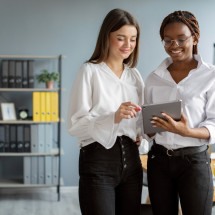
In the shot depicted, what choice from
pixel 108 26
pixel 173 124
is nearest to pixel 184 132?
pixel 173 124

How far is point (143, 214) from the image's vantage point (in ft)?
7.15

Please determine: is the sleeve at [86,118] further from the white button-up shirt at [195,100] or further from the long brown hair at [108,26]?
the white button-up shirt at [195,100]

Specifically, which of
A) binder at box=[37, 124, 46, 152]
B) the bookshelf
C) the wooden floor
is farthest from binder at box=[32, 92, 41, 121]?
the wooden floor

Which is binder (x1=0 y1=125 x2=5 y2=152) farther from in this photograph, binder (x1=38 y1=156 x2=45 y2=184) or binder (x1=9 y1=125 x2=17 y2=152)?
binder (x1=38 y1=156 x2=45 y2=184)

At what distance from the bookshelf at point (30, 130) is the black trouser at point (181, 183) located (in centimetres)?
251

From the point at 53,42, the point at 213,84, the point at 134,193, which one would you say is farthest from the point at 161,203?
the point at 53,42

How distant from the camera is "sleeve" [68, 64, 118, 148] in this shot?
160cm

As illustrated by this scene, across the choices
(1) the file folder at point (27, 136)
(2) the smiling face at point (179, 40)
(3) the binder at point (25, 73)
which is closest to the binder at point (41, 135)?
(1) the file folder at point (27, 136)

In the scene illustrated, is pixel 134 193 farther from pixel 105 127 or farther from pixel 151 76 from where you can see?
pixel 151 76

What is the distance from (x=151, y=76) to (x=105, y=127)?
403 mm

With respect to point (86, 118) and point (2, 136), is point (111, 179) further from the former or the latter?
point (2, 136)

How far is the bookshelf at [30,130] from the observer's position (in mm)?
4031

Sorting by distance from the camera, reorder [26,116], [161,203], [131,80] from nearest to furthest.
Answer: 1. [161,203]
2. [131,80]
3. [26,116]

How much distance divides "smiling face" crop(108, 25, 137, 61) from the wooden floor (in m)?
2.45
